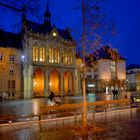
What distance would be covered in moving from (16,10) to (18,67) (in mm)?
41953

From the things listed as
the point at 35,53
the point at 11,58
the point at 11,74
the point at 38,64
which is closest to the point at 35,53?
the point at 35,53

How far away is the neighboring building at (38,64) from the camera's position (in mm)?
50469

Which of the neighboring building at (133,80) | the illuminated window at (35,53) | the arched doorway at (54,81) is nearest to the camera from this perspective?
the illuminated window at (35,53)

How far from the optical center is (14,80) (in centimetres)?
5103

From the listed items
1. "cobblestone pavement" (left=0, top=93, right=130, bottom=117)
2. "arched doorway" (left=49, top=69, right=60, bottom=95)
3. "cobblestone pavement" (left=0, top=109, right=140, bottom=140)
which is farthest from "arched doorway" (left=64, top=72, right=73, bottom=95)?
"cobblestone pavement" (left=0, top=109, right=140, bottom=140)

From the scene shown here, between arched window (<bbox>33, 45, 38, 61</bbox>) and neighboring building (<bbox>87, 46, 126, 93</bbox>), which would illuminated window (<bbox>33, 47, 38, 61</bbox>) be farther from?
neighboring building (<bbox>87, 46, 126, 93</bbox>)

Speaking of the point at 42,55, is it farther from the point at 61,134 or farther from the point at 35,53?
the point at 61,134

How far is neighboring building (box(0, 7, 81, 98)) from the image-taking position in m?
50.5

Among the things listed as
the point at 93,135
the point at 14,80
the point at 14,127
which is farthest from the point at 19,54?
the point at 93,135

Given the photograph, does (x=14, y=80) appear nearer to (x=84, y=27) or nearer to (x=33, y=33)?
(x=33, y=33)

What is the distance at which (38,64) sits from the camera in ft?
176

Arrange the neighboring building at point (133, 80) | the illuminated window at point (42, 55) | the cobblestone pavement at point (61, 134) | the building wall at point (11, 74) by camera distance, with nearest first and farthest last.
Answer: the cobblestone pavement at point (61, 134), the building wall at point (11, 74), the illuminated window at point (42, 55), the neighboring building at point (133, 80)

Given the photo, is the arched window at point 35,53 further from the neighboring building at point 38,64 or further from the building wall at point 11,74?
the building wall at point 11,74

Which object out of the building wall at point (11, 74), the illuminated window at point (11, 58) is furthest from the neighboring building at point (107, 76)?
the illuminated window at point (11, 58)
